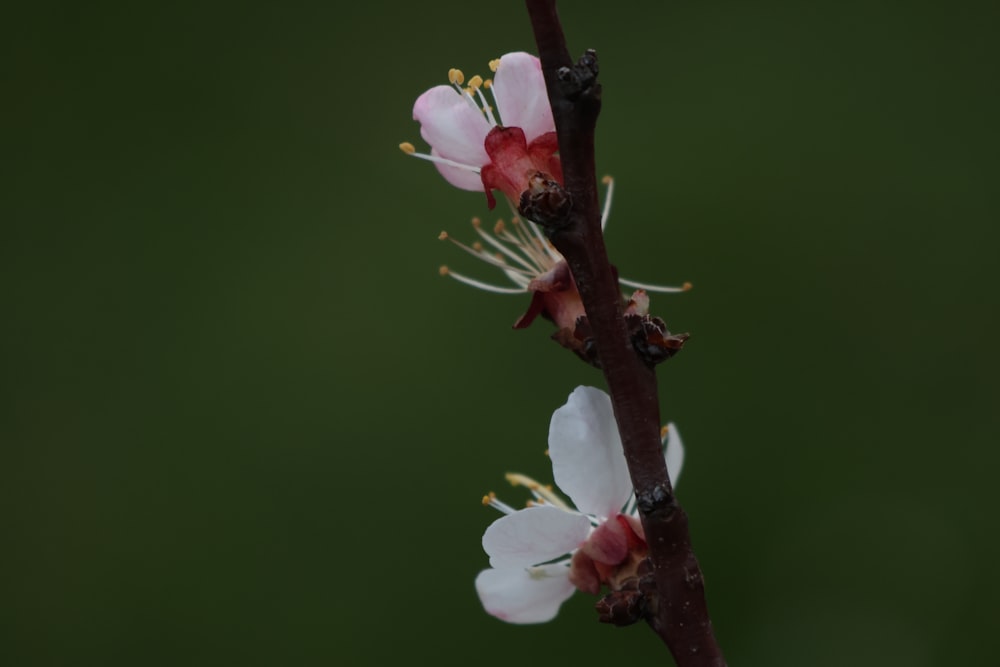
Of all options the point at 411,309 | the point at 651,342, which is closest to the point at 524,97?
the point at 651,342

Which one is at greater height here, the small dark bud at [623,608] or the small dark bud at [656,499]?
the small dark bud at [656,499]

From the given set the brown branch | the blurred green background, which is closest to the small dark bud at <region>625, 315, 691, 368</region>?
the brown branch

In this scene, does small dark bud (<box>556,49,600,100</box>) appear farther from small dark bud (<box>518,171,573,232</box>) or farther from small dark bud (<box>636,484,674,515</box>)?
small dark bud (<box>636,484,674,515</box>)

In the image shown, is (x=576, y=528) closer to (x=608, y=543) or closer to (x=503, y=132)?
(x=608, y=543)

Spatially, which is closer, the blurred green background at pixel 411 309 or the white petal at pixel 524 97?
the white petal at pixel 524 97

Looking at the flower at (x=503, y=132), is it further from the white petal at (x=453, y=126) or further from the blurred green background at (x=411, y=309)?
the blurred green background at (x=411, y=309)

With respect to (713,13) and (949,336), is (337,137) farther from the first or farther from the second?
(949,336)

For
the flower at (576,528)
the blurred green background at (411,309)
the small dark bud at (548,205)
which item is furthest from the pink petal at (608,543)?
the blurred green background at (411,309)
